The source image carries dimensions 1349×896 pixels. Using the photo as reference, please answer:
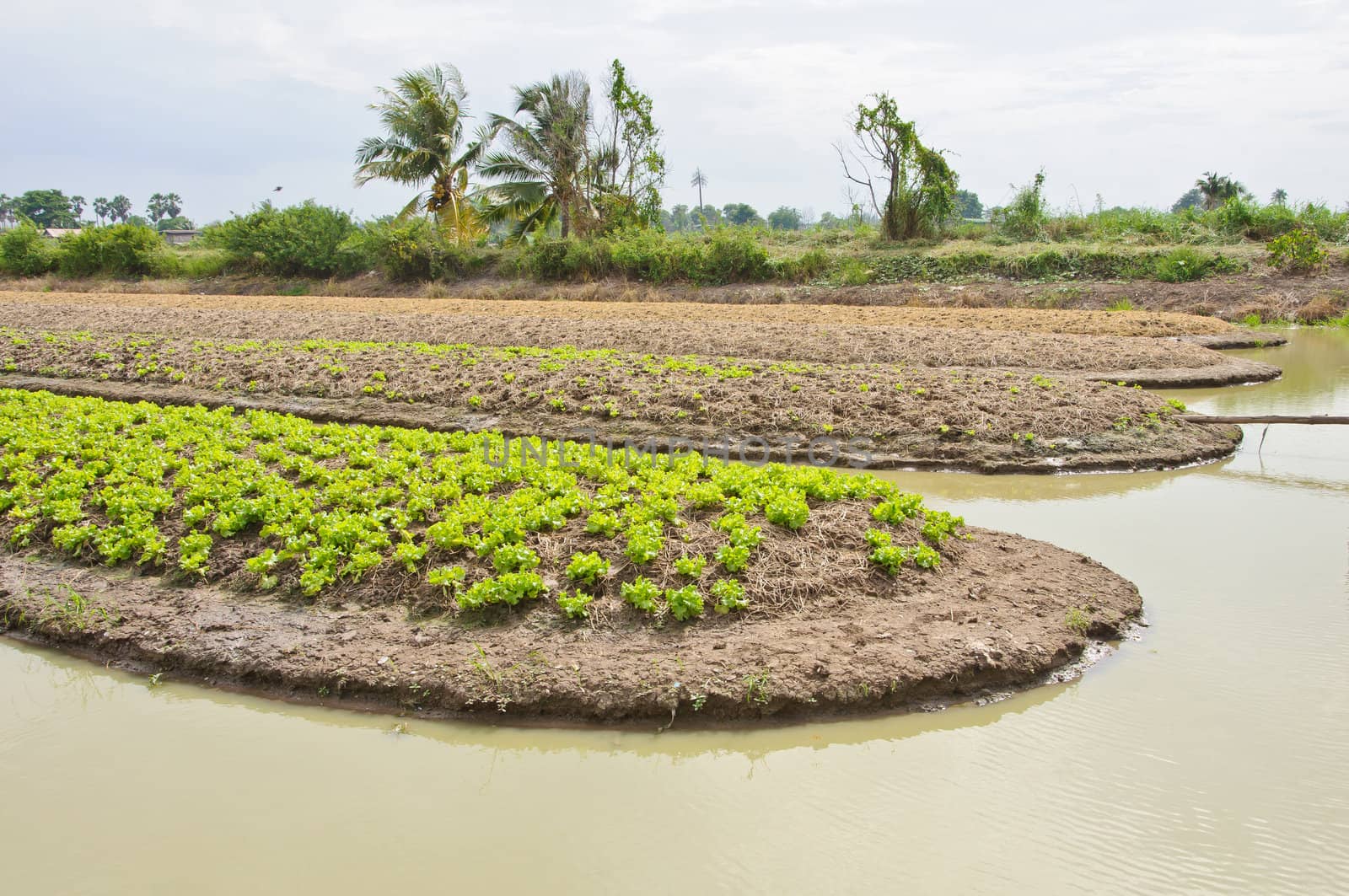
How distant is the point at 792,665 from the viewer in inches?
186

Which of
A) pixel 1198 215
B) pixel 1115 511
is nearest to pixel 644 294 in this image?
pixel 1198 215

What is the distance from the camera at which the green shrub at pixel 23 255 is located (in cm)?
3791

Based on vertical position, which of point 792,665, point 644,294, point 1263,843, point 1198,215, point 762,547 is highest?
point 1198,215

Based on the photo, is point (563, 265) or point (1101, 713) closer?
point (1101, 713)

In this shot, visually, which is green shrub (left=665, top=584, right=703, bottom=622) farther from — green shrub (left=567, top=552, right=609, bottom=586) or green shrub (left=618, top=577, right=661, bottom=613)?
green shrub (left=567, top=552, right=609, bottom=586)

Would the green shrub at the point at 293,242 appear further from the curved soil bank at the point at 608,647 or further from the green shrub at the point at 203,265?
the curved soil bank at the point at 608,647

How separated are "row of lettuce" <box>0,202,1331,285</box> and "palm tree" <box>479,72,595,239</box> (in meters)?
1.75

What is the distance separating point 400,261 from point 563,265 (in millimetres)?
6465

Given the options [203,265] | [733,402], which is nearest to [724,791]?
Answer: [733,402]

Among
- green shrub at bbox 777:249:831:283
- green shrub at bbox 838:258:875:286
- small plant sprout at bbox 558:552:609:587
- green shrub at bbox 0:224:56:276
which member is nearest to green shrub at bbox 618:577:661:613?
small plant sprout at bbox 558:552:609:587

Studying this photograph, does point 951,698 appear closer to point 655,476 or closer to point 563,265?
point 655,476

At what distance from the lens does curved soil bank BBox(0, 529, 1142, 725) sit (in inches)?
181

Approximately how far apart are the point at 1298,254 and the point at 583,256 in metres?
20.5

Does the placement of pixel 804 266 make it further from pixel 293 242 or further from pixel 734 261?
pixel 293 242
